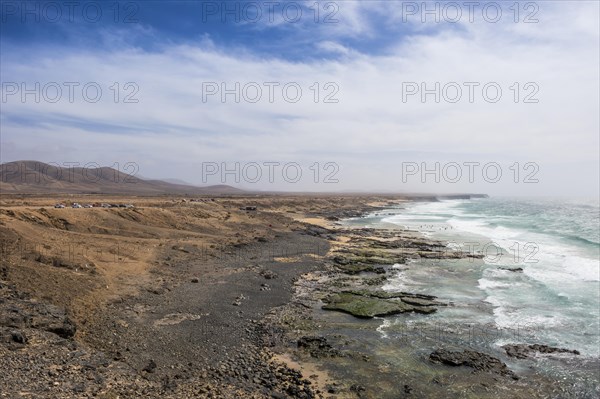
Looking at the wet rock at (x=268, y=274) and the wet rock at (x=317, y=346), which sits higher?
the wet rock at (x=268, y=274)

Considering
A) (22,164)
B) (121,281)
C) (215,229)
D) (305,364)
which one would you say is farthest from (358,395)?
(22,164)

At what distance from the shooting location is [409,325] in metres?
18.3

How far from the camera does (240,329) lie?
→ 16.6 m

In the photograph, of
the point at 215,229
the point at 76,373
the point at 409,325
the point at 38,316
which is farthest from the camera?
the point at 215,229

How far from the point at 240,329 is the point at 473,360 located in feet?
30.6

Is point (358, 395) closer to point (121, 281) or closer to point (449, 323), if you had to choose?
point (449, 323)

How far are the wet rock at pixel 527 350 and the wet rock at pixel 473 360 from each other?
1.34m

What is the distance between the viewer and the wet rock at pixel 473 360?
553 inches

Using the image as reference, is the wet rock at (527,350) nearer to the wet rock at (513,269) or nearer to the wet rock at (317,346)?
the wet rock at (317,346)

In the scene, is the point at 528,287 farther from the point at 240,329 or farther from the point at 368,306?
the point at 240,329

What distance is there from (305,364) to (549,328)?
12631 millimetres

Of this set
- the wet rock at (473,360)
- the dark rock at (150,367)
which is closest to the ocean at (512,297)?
the wet rock at (473,360)

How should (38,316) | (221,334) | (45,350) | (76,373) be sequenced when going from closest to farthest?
(76,373)
(45,350)
(38,316)
(221,334)

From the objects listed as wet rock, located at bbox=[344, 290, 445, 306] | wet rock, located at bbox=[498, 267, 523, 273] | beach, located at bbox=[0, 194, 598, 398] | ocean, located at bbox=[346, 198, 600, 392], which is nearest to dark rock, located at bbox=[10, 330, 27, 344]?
beach, located at bbox=[0, 194, 598, 398]
